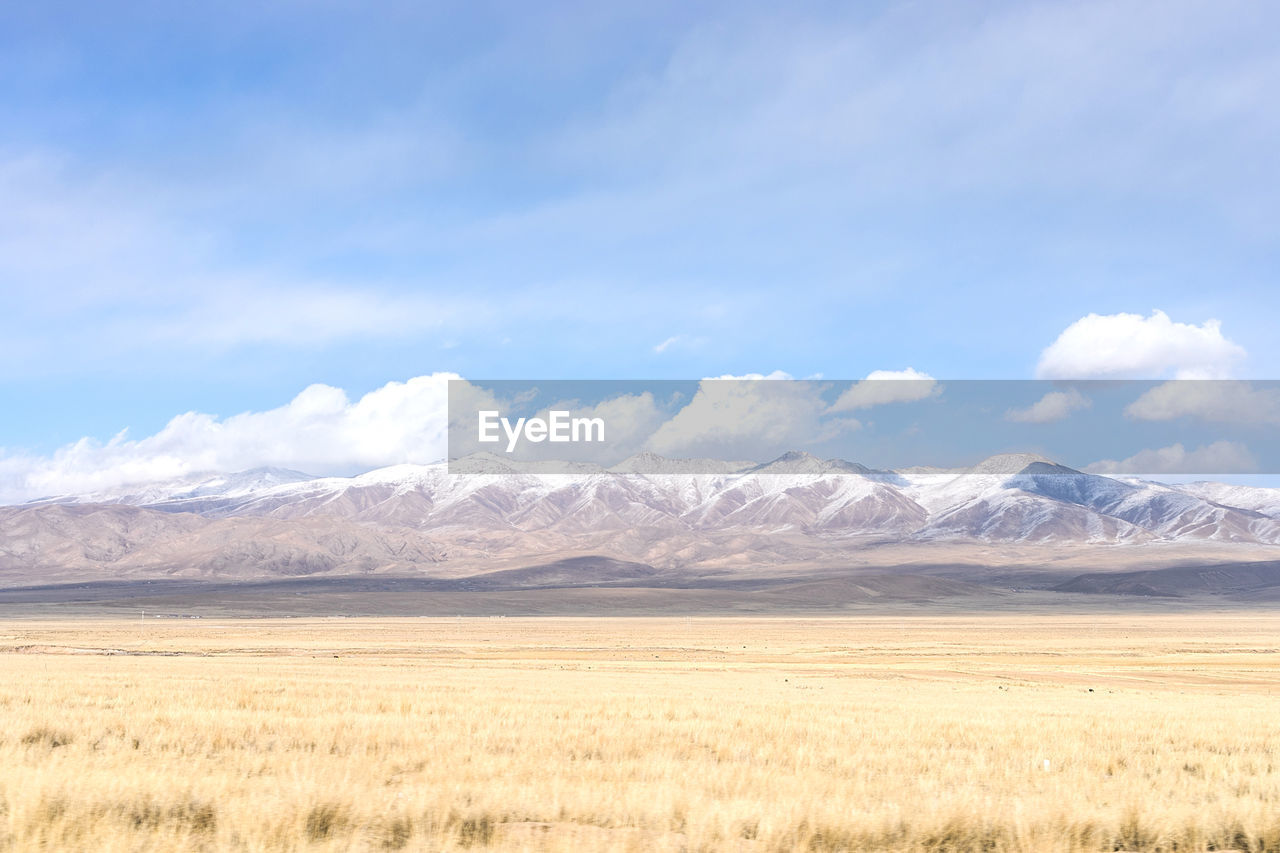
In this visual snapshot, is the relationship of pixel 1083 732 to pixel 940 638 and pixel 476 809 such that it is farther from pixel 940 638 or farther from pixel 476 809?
pixel 940 638

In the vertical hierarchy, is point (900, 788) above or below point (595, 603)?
above

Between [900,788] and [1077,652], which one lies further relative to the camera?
[1077,652]

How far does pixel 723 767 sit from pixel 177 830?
6.58m

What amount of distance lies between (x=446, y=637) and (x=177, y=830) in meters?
86.0

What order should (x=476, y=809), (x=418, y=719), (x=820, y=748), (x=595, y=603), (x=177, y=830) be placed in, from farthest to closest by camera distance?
(x=595, y=603) → (x=418, y=719) → (x=820, y=748) → (x=476, y=809) → (x=177, y=830)

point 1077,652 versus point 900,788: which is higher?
point 900,788

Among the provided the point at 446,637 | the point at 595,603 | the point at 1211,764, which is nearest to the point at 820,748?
the point at 1211,764

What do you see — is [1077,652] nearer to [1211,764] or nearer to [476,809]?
[1211,764]

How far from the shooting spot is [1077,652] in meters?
74.7

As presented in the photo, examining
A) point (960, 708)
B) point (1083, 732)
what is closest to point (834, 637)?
point (960, 708)

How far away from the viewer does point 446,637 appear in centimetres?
9206

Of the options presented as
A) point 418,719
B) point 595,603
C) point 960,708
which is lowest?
point 595,603

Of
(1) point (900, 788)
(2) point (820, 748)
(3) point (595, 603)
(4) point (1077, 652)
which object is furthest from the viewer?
(3) point (595, 603)

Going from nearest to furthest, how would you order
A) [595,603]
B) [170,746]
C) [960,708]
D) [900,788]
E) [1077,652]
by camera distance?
[900,788], [170,746], [960,708], [1077,652], [595,603]
